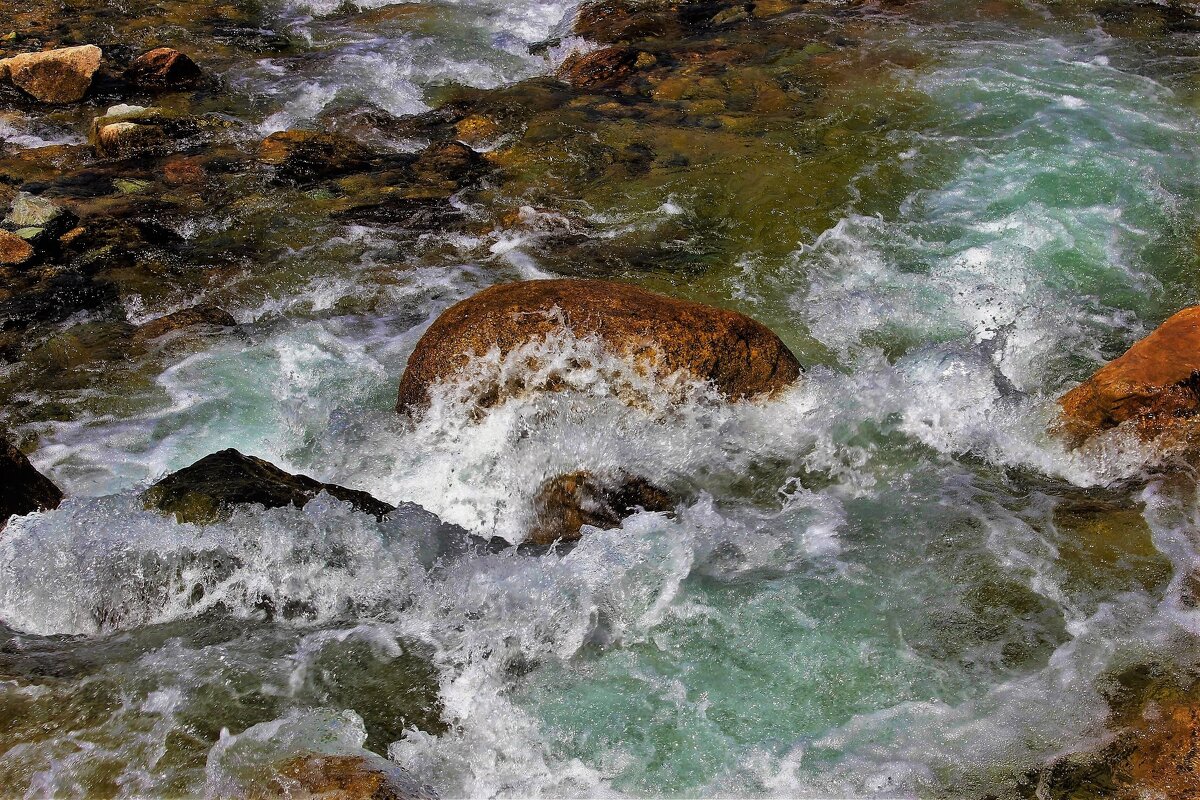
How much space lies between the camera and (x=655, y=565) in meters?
3.88

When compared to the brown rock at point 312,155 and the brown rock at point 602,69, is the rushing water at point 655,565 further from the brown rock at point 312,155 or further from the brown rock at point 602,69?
the brown rock at point 602,69

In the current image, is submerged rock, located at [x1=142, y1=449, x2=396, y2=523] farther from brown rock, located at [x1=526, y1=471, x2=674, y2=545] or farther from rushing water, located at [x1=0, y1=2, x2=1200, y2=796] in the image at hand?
brown rock, located at [x1=526, y1=471, x2=674, y2=545]

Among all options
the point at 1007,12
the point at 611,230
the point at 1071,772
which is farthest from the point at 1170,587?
the point at 1007,12

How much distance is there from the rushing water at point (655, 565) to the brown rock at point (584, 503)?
10 centimetres

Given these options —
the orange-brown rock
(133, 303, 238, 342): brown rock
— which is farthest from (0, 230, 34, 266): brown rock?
the orange-brown rock

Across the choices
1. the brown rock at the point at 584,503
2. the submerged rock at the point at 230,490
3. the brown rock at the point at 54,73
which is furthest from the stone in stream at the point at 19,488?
the brown rock at the point at 54,73

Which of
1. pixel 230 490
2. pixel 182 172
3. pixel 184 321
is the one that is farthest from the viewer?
pixel 182 172

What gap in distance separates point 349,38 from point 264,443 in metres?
7.57

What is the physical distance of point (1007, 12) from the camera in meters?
10.6

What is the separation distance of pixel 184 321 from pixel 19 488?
2066 mm

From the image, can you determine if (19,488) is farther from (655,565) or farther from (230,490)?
(655,565)

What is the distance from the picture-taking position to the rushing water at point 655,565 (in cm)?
308

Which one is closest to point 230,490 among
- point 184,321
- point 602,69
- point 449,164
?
point 184,321

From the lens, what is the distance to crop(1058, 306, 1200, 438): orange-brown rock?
4.23m
